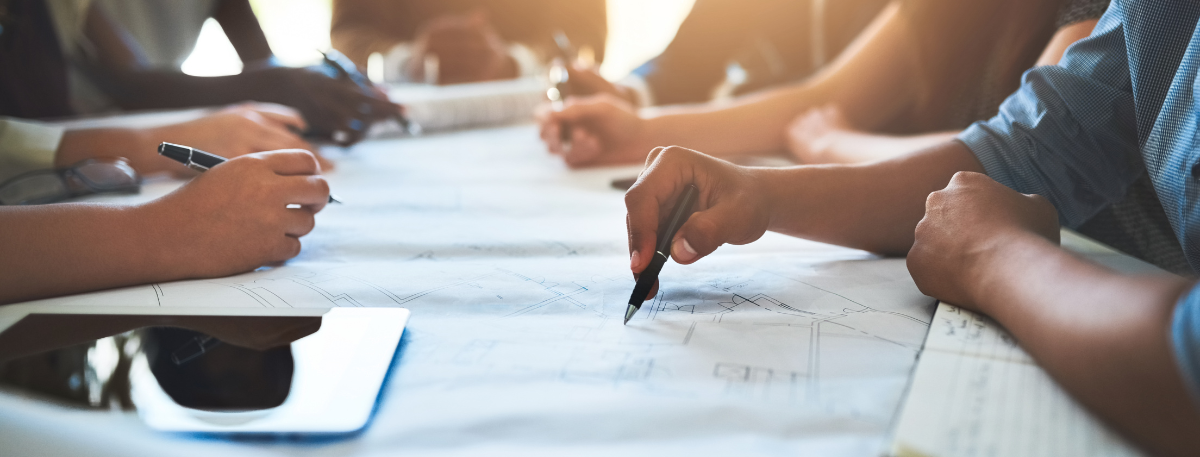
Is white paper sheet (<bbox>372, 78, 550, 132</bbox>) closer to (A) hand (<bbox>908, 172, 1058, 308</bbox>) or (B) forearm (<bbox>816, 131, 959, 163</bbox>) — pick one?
(B) forearm (<bbox>816, 131, 959, 163</bbox>)

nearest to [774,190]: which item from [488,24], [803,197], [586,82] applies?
[803,197]

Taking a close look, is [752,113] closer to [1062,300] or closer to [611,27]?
[1062,300]

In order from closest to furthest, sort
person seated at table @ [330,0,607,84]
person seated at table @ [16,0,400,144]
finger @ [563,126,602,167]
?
1. finger @ [563,126,602,167]
2. person seated at table @ [16,0,400,144]
3. person seated at table @ [330,0,607,84]

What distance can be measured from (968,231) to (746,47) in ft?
4.46

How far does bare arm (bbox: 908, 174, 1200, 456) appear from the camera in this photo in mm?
236

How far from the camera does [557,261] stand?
0.49 meters

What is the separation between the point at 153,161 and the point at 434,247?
471mm

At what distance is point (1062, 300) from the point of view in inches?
11.6

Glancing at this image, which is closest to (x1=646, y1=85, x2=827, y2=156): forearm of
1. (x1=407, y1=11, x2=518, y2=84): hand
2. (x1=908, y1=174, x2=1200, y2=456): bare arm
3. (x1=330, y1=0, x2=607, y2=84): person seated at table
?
(x1=908, y1=174, x2=1200, y2=456): bare arm

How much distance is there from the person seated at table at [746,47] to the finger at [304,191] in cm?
94

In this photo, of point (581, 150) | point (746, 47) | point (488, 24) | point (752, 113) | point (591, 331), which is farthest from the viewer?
point (488, 24)

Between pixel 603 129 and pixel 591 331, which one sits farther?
pixel 603 129

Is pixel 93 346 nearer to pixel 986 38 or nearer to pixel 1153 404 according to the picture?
pixel 1153 404

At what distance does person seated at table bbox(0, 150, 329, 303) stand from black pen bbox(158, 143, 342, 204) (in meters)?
0.03
